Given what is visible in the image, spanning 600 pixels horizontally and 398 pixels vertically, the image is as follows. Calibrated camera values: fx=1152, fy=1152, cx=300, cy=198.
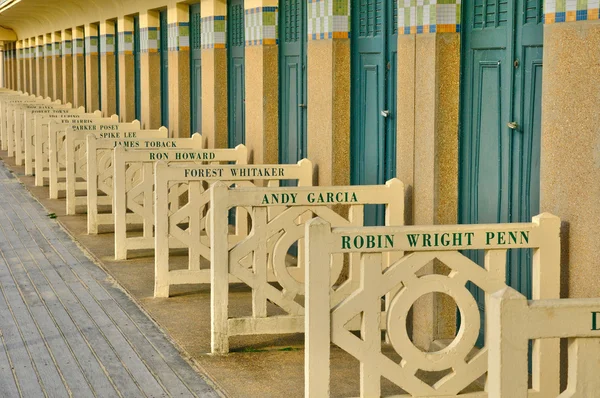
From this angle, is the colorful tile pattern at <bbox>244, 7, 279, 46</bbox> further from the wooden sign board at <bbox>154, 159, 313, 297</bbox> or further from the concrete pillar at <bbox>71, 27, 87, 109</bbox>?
the concrete pillar at <bbox>71, 27, 87, 109</bbox>

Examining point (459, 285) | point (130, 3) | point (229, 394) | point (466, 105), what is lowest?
point (229, 394)

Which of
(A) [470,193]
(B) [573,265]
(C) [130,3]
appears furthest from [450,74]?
(C) [130,3]

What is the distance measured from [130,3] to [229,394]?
12.6m

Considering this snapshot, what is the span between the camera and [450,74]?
7.13 m

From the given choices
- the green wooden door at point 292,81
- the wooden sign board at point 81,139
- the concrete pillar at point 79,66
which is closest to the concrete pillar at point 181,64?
the wooden sign board at point 81,139

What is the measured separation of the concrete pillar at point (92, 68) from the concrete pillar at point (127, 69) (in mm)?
3557

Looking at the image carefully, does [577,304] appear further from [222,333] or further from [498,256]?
[222,333]

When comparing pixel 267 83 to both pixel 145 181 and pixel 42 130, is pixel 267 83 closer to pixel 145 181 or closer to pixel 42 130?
pixel 145 181

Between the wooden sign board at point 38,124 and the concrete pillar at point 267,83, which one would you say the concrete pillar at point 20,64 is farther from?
the concrete pillar at point 267,83

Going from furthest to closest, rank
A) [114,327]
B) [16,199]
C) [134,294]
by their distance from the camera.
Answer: [16,199]
[134,294]
[114,327]

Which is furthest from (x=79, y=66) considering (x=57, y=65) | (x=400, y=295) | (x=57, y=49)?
(x=400, y=295)

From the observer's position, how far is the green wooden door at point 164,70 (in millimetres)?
16225

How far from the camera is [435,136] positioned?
7.14m

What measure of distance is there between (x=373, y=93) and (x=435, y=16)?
1695mm
